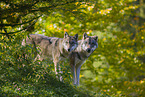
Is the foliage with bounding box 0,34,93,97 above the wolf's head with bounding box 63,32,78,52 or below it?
below

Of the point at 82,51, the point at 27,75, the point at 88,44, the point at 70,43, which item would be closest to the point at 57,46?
the point at 70,43

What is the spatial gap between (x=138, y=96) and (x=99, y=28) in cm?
404

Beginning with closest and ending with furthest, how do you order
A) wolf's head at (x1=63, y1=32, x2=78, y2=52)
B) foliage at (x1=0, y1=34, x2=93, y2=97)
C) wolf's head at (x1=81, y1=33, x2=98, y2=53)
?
foliage at (x1=0, y1=34, x2=93, y2=97) < wolf's head at (x1=63, y1=32, x2=78, y2=52) < wolf's head at (x1=81, y1=33, x2=98, y2=53)

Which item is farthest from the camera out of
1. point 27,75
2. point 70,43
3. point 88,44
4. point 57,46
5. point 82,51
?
point 57,46

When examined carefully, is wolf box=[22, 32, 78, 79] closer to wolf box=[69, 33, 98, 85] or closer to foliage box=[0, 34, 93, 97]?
wolf box=[69, 33, 98, 85]

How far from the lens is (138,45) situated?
12.0 metres

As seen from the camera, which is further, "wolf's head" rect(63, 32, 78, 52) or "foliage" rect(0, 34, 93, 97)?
"wolf's head" rect(63, 32, 78, 52)

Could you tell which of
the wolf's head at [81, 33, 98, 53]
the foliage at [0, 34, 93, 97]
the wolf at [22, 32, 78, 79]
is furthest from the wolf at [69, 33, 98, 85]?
→ the foliage at [0, 34, 93, 97]

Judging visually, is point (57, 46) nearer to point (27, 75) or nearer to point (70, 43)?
point (70, 43)

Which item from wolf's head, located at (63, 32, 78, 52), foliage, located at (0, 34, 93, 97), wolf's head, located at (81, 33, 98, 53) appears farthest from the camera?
wolf's head, located at (81, 33, 98, 53)

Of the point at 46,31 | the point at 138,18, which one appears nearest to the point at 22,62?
the point at 46,31

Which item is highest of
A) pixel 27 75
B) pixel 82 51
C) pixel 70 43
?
pixel 70 43

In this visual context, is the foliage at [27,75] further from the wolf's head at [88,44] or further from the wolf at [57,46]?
the wolf's head at [88,44]

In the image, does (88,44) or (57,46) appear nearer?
(88,44)
